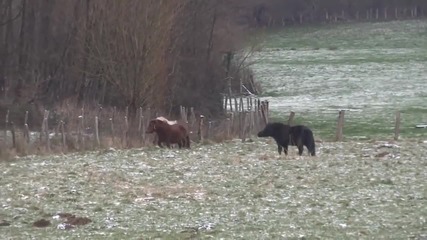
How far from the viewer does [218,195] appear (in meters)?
18.5

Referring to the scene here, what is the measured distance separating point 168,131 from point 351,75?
43.9 metres

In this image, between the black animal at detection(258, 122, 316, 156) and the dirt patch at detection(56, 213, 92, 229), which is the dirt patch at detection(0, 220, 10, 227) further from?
the black animal at detection(258, 122, 316, 156)

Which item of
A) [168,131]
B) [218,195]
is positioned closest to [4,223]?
[218,195]

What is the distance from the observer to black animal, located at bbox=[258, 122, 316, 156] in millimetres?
26250

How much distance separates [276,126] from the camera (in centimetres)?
2734

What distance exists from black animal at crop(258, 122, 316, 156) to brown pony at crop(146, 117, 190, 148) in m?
2.69

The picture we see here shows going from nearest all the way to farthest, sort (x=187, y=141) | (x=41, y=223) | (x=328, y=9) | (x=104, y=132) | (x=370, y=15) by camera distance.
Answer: (x=41, y=223) < (x=187, y=141) < (x=104, y=132) < (x=370, y=15) < (x=328, y=9)

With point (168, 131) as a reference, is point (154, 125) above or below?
above

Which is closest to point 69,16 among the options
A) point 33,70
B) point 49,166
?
point 33,70

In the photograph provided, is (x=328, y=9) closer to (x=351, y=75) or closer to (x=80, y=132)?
(x=351, y=75)

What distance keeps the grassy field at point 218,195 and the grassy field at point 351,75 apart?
1288 cm

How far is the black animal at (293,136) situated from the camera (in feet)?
86.1

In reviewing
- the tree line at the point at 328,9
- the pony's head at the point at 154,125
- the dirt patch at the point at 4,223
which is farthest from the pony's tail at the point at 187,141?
the tree line at the point at 328,9

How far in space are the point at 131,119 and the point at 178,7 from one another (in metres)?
10.5
